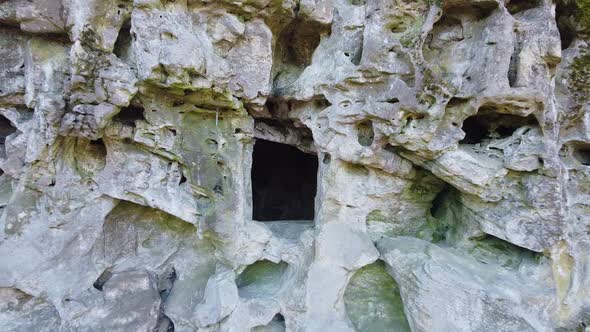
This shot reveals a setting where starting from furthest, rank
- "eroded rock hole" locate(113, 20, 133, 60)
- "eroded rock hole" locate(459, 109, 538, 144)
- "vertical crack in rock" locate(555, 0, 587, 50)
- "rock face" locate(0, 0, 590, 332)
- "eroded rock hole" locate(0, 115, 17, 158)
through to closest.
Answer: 1. "eroded rock hole" locate(0, 115, 17, 158)
2. "eroded rock hole" locate(113, 20, 133, 60)
3. "eroded rock hole" locate(459, 109, 538, 144)
4. "vertical crack in rock" locate(555, 0, 587, 50)
5. "rock face" locate(0, 0, 590, 332)

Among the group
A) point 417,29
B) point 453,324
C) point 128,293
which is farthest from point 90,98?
point 453,324

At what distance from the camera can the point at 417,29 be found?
3531mm

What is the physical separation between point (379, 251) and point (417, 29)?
2665mm

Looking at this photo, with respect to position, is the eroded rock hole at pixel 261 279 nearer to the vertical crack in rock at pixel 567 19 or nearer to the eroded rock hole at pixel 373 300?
the eroded rock hole at pixel 373 300

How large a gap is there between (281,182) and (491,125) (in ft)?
13.6

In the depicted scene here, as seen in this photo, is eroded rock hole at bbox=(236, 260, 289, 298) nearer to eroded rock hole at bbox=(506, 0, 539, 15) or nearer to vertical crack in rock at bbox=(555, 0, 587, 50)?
eroded rock hole at bbox=(506, 0, 539, 15)

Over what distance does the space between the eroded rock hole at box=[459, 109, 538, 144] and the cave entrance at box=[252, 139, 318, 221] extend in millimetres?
3273

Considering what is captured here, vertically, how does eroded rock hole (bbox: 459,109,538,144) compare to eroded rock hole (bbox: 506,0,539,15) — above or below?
below

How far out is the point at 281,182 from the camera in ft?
22.3

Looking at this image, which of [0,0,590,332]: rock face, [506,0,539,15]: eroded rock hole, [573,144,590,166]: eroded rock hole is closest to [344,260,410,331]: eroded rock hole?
[0,0,590,332]: rock face

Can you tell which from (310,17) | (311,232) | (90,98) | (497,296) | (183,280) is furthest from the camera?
(183,280)

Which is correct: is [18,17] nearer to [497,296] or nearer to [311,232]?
[311,232]

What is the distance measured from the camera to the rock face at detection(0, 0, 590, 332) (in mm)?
3234

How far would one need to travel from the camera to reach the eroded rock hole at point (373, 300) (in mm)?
4035
